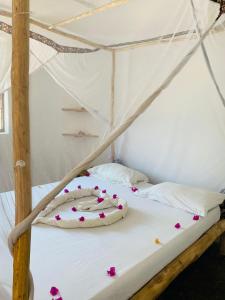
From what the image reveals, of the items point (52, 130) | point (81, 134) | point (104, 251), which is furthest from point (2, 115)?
point (104, 251)

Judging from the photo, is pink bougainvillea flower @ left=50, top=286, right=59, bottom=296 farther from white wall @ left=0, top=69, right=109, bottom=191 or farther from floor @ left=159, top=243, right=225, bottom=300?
white wall @ left=0, top=69, right=109, bottom=191

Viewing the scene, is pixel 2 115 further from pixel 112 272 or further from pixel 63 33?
pixel 112 272

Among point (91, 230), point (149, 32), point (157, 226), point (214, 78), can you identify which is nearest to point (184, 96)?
point (214, 78)

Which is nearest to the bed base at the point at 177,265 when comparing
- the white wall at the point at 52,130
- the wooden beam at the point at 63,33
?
the white wall at the point at 52,130

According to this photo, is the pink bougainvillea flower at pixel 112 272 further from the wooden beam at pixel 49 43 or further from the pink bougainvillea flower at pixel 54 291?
the wooden beam at pixel 49 43

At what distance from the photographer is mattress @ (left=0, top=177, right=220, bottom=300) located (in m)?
1.47

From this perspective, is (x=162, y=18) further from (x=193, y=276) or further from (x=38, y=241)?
(x=193, y=276)

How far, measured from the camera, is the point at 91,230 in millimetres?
2168

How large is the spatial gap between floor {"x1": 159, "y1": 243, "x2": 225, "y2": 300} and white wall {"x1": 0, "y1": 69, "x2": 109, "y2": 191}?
1.76m

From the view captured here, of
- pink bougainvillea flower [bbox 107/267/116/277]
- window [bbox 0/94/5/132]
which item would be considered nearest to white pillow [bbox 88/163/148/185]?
window [bbox 0/94/5/132]

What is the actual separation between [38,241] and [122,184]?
158 centimetres

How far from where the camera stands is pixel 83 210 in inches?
98.7

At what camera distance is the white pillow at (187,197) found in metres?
2.54

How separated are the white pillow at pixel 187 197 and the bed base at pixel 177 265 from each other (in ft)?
0.69
